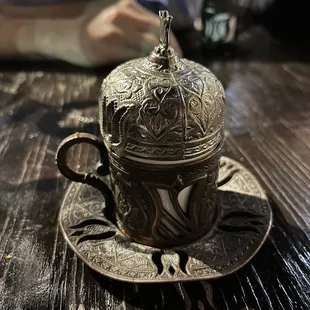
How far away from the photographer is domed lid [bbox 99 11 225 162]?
646 mm

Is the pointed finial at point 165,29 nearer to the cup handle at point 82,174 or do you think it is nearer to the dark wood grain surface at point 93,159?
the cup handle at point 82,174

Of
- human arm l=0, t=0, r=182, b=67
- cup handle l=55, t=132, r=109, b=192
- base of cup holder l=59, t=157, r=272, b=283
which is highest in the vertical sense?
cup handle l=55, t=132, r=109, b=192

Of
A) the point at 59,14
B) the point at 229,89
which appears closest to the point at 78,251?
the point at 229,89

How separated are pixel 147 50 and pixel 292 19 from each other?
701mm

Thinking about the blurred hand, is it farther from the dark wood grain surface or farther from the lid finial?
the lid finial

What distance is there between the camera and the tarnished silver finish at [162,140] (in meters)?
0.65

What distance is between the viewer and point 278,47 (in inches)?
66.8

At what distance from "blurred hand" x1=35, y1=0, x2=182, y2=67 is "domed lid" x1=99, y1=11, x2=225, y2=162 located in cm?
82

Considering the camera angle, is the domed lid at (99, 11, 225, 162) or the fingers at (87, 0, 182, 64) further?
the fingers at (87, 0, 182, 64)

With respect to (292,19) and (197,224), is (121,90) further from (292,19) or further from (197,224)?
(292,19)

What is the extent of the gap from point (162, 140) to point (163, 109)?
0.05 m

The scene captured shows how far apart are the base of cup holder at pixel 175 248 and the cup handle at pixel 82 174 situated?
0.28 feet

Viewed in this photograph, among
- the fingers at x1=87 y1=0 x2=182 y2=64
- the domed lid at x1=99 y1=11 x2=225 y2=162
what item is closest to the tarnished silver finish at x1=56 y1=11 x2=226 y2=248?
the domed lid at x1=99 y1=11 x2=225 y2=162

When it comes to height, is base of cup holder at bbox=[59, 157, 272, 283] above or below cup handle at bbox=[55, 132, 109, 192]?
below
